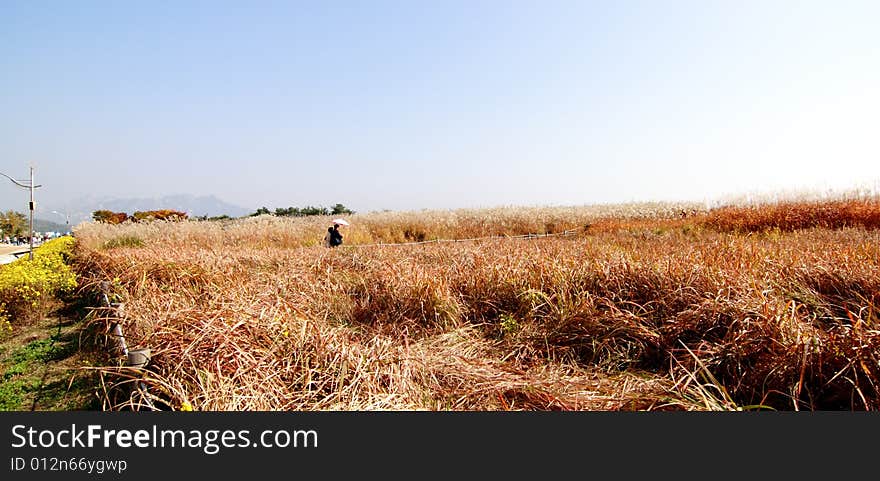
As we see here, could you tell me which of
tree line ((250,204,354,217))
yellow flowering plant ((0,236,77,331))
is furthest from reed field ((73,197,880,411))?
tree line ((250,204,354,217))

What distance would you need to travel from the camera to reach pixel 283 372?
280cm

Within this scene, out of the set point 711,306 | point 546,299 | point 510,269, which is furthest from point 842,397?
point 510,269

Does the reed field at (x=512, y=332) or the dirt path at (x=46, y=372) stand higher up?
the reed field at (x=512, y=332)

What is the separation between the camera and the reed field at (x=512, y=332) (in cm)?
266

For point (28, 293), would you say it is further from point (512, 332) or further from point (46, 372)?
point (512, 332)

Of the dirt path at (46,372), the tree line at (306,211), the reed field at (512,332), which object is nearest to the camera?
the reed field at (512,332)

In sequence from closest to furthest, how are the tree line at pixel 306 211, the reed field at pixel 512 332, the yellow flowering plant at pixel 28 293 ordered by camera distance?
1. the reed field at pixel 512 332
2. the yellow flowering plant at pixel 28 293
3. the tree line at pixel 306 211

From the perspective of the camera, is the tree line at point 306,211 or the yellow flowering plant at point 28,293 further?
the tree line at point 306,211

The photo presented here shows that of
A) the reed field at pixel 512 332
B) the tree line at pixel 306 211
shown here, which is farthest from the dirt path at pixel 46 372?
the tree line at pixel 306 211

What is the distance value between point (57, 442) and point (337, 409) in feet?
4.39

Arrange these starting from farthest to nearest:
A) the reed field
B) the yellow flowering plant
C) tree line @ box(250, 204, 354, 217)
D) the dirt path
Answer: tree line @ box(250, 204, 354, 217)
the yellow flowering plant
the dirt path
the reed field

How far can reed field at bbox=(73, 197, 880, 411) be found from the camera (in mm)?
2662

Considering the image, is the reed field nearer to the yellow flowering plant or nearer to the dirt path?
the dirt path

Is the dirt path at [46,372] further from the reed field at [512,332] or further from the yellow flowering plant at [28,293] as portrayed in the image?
the yellow flowering plant at [28,293]
